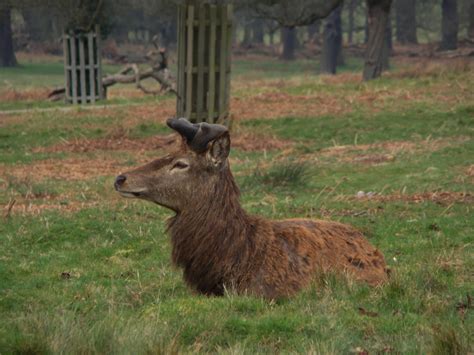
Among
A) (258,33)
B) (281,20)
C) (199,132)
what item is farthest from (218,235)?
(258,33)

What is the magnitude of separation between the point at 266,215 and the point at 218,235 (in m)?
4.99

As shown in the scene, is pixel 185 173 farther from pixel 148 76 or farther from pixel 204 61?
pixel 148 76

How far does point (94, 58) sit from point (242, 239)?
1090 inches

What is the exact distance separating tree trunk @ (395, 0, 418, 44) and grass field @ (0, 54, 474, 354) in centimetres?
4371

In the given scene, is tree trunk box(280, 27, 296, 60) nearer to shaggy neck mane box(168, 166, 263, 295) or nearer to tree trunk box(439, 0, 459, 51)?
tree trunk box(439, 0, 459, 51)

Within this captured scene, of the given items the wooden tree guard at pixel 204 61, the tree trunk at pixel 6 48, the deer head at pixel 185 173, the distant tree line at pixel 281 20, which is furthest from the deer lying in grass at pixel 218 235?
the tree trunk at pixel 6 48

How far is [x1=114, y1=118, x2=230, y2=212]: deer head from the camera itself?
373 inches

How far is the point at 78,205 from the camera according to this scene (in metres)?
15.8

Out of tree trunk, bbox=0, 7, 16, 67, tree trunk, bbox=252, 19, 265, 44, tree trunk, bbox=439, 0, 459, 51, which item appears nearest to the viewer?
tree trunk, bbox=0, 7, 16, 67

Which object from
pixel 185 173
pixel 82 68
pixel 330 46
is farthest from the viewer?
pixel 330 46

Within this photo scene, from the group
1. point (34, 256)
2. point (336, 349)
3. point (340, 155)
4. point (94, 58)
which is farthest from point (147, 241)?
point (94, 58)

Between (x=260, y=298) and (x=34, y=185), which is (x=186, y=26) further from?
(x=260, y=298)

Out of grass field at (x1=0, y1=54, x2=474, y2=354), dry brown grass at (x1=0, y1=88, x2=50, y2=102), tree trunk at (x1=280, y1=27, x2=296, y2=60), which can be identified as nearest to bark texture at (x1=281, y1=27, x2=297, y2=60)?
tree trunk at (x1=280, y1=27, x2=296, y2=60)

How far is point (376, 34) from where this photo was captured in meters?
36.8
